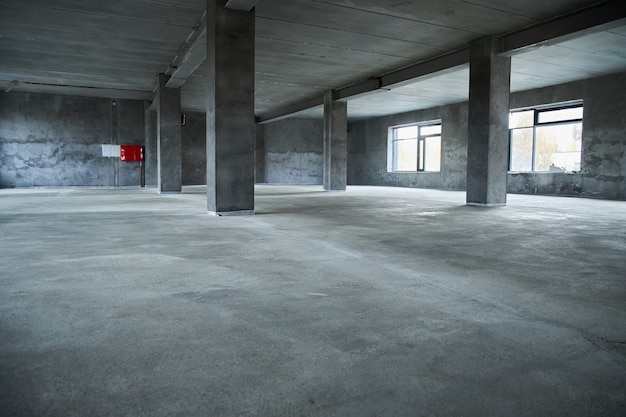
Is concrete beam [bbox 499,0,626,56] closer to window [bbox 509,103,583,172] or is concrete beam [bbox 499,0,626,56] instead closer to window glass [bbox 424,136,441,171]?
window [bbox 509,103,583,172]

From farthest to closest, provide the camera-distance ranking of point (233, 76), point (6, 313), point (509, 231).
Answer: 1. point (233, 76)
2. point (509, 231)
3. point (6, 313)

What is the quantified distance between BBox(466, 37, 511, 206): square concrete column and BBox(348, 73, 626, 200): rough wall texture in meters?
6.34

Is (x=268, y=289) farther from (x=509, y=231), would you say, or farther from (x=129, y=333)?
(x=509, y=231)

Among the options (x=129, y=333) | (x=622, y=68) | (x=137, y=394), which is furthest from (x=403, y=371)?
(x=622, y=68)

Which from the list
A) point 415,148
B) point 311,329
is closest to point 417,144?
point 415,148

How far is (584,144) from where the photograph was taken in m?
15.9

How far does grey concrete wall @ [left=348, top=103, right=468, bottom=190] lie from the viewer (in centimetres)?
2159

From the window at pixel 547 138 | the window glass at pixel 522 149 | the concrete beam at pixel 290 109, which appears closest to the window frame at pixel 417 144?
the window glass at pixel 522 149

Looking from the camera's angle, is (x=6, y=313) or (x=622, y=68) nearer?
(x=6, y=313)

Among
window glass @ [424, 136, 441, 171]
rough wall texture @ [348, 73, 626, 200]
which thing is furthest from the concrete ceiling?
window glass @ [424, 136, 441, 171]

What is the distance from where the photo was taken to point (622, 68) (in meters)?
14.2

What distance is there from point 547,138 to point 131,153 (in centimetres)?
1900

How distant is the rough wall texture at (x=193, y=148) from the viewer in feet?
85.1

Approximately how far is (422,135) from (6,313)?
23679 mm
